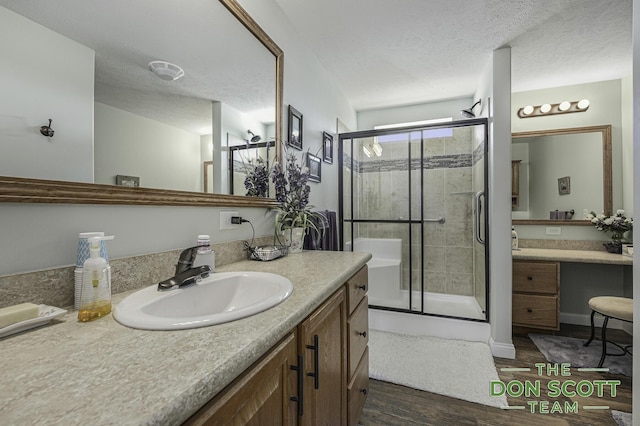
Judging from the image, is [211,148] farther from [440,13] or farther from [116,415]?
[440,13]

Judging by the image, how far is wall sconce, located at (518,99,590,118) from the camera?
2.77m

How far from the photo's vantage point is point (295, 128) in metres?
1.96

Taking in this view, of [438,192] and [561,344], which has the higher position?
[438,192]

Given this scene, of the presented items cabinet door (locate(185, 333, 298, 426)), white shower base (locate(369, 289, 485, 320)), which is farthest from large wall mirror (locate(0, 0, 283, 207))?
white shower base (locate(369, 289, 485, 320))

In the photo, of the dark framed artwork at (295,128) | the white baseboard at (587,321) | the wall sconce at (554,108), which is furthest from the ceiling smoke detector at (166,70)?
the white baseboard at (587,321)

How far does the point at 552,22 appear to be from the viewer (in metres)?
1.91

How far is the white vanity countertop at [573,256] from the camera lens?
2.29 metres

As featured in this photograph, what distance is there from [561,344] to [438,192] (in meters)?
1.66

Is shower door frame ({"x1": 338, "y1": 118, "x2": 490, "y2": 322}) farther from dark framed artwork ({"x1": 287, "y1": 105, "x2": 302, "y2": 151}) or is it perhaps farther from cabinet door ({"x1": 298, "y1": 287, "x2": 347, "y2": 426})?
cabinet door ({"x1": 298, "y1": 287, "x2": 347, "y2": 426})

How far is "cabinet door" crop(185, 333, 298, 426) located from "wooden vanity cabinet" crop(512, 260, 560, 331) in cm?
254

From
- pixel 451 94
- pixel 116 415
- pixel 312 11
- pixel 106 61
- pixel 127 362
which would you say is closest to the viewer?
pixel 116 415

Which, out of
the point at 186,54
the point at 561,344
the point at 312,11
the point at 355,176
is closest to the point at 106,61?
the point at 186,54

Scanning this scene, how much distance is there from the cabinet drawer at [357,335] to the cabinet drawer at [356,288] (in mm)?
44

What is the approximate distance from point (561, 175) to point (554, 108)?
0.69 metres
